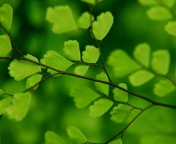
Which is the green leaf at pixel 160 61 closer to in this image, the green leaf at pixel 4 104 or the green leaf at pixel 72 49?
the green leaf at pixel 72 49

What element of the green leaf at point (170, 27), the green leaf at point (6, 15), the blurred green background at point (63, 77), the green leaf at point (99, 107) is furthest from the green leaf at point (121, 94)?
the blurred green background at point (63, 77)

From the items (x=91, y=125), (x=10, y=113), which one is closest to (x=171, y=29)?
(x=10, y=113)

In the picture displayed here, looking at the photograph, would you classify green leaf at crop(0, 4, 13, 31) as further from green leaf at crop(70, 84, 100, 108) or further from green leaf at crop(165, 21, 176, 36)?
green leaf at crop(165, 21, 176, 36)

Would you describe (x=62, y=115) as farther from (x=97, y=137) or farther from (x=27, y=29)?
(x=27, y=29)

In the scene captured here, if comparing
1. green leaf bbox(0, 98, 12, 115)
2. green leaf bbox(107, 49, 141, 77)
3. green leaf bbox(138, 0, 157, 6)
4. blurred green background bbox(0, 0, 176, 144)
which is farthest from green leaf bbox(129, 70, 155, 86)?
blurred green background bbox(0, 0, 176, 144)

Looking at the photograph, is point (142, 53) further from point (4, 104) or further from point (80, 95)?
point (4, 104)

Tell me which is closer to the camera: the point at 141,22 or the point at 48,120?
the point at 48,120
